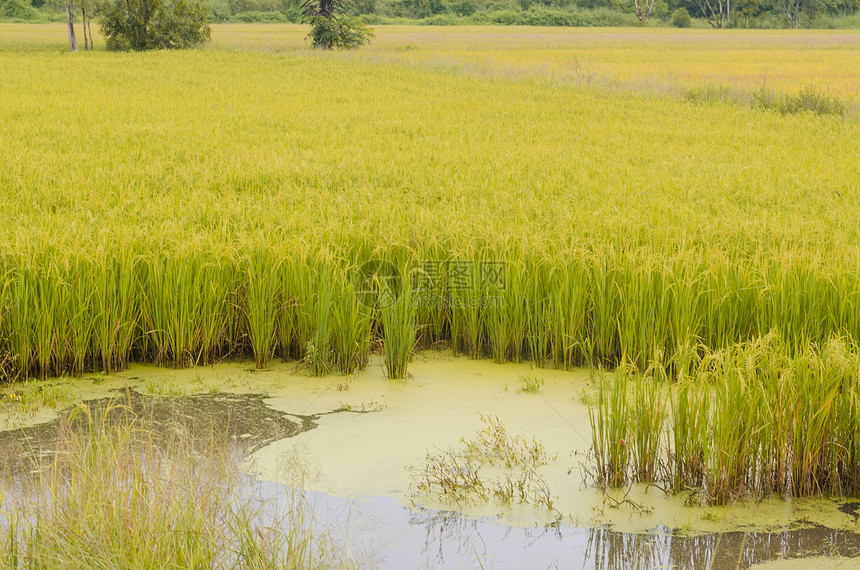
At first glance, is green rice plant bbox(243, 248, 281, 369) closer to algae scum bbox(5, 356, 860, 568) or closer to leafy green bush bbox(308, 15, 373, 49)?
algae scum bbox(5, 356, 860, 568)

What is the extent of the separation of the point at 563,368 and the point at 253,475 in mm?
1854

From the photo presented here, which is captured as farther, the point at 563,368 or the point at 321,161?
the point at 321,161

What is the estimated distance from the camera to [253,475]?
284cm

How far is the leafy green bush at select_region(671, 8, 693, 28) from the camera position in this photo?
6047 cm

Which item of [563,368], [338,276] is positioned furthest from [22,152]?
[563,368]

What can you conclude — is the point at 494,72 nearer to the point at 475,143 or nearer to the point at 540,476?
the point at 475,143

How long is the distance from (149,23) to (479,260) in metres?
24.9

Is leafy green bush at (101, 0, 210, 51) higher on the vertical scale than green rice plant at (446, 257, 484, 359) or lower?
higher

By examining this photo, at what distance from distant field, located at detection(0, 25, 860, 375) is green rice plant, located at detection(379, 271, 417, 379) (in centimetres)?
3

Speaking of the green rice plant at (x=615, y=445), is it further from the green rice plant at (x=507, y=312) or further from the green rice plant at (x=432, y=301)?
the green rice plant at (x=432, y=301)

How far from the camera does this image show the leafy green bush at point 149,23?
26.2 metres

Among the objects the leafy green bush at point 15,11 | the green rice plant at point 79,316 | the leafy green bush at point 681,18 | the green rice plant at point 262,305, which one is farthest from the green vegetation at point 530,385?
the leafy green bush at point 681,18

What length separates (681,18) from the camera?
6047 centimetres

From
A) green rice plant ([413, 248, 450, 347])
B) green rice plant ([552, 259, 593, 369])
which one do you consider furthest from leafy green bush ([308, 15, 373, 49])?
green rice plant ([552, 259, 593, 369])
